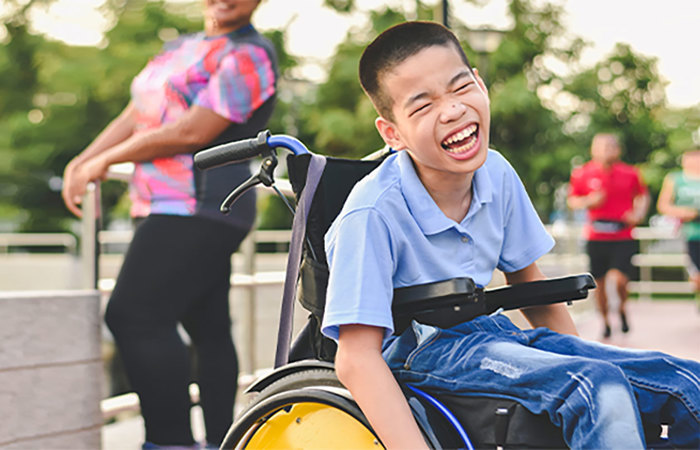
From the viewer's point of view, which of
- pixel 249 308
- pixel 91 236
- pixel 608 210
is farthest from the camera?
pixel 608 210

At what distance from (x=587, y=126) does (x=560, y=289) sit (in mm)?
21600

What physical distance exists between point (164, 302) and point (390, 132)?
3.61ft

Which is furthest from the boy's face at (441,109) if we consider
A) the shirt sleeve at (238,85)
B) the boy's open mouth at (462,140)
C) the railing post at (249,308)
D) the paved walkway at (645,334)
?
the paved walkway at (645,334)

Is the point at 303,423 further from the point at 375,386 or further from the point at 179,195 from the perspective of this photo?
the point at 179,195

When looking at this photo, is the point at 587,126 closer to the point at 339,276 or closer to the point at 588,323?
the point at 588,323

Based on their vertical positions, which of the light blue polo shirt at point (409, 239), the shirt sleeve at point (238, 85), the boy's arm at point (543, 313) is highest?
the shirt sleeve at point (238, 85)

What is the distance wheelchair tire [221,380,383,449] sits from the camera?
1586 mm

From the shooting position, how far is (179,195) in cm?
258

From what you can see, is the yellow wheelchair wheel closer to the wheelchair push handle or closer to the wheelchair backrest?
the wheelchair backrest

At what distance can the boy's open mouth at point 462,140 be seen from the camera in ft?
5.35

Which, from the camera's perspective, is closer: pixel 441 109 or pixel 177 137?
pixel 441 109

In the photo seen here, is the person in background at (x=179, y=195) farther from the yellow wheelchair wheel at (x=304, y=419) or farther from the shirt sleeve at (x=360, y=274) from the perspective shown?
the shirt sleeve at (x=360, y=274)

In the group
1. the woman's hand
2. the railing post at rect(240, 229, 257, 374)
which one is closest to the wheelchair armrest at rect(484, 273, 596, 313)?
the woman's hand

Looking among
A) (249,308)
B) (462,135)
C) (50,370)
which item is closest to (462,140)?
(462,135)
